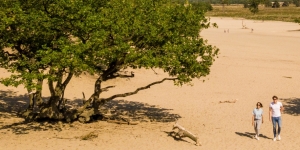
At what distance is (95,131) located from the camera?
20.0 meters

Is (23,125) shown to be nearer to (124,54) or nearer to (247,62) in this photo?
(124,54)

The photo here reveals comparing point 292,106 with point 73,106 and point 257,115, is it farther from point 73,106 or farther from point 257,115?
point 73,106

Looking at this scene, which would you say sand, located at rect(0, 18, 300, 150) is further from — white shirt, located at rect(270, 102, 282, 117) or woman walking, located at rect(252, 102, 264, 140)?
white shirt, located at rect(270, 102, 282, 117)

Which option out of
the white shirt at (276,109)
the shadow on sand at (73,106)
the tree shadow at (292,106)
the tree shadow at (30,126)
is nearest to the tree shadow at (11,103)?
the shadow on sand at (73,106)

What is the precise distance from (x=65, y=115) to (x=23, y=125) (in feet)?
6.30

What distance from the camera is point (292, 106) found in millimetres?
26969

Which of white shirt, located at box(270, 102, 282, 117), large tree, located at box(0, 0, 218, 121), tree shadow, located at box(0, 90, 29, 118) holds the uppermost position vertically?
large tree, located at box(0, 0, 218, 121)

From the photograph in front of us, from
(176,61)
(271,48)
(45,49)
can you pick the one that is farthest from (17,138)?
(271,48)

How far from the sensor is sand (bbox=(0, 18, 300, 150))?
18547 mm

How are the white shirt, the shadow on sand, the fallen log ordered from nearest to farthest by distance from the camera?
the fallen log < the white shirt < the shadow on sand

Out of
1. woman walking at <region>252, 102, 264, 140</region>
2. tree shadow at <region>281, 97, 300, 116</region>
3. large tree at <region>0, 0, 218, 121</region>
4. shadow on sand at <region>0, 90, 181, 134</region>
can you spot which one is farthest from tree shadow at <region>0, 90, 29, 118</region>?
tree shadow at <region>281, 97, 300, 116</region>

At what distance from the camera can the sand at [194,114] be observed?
18547 mm

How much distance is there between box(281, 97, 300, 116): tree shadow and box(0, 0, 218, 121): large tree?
752 cm

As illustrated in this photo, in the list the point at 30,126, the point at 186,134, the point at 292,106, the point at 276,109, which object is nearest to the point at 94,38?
the point at 186,134
